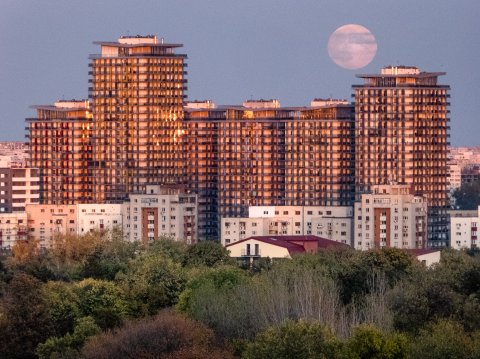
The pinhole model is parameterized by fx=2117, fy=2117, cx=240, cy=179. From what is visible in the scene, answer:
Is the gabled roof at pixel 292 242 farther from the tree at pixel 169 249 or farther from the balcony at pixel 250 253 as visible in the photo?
the tree at pixel 169 249

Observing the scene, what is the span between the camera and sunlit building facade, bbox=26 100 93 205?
11656 centimetres

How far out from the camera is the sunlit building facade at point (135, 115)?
11381 centimetres

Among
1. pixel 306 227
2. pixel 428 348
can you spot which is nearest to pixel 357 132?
pixel 306 227

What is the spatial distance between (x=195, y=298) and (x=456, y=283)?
7.23 m

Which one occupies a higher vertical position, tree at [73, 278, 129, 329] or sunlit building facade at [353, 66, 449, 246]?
sunlit building facade at [353, 66, 449, 246]

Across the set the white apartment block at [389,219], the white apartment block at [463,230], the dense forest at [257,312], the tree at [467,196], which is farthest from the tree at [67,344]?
the tree at [467,196]

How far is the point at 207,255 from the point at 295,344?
30.5 meters

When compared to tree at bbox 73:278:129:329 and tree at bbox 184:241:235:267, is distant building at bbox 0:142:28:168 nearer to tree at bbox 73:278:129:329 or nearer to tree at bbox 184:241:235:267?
tree at bbox 184:241:235:267

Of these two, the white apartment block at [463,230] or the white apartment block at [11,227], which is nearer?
the white apartment block at [463,230]

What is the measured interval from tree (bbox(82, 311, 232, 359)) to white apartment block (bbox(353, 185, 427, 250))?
52618 millimetres

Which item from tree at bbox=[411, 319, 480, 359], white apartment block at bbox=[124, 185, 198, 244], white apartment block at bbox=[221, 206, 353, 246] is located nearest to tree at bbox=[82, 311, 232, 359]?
tree at bbox=[411, 319, 480, 359]

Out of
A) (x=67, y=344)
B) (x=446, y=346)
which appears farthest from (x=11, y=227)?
(x=446, y=346)

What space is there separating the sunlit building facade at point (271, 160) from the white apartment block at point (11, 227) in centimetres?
951

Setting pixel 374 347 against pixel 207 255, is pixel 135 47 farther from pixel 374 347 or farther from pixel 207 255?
pixel 374 347
